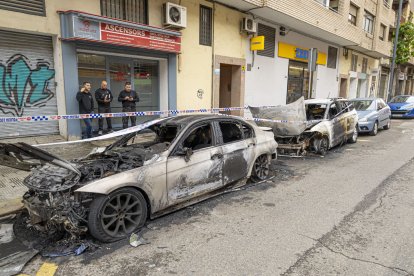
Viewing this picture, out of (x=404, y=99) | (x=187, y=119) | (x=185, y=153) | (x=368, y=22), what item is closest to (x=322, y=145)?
(x=187, y=119)

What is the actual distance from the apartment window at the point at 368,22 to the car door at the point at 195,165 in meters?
23.5

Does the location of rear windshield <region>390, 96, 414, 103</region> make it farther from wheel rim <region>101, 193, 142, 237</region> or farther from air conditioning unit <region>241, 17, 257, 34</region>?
wheel rim <region>101, 193, 142, 237</region>

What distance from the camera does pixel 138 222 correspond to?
3.86m

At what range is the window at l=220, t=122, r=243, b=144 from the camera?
16.8ft

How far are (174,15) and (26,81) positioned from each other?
4977 mm

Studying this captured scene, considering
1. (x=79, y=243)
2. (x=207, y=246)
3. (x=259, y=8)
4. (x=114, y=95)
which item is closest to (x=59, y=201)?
(x=79, y=243)

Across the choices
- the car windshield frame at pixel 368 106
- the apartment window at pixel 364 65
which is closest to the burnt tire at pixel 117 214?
the car windshield frame at pixel 368 106

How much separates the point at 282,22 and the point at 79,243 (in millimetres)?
14043

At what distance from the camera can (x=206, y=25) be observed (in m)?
11.8

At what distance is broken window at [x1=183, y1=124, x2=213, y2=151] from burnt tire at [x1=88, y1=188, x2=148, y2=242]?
1.17 meters

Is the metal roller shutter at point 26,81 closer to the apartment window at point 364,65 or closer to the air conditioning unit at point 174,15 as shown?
the air conditioning unit at point 174,15

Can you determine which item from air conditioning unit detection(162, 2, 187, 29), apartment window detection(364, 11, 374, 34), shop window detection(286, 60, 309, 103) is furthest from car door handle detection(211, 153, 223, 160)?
apartment window detection(364, 11, 374, 34)

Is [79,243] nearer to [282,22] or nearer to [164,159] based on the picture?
[164,159]

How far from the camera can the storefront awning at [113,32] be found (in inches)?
311
